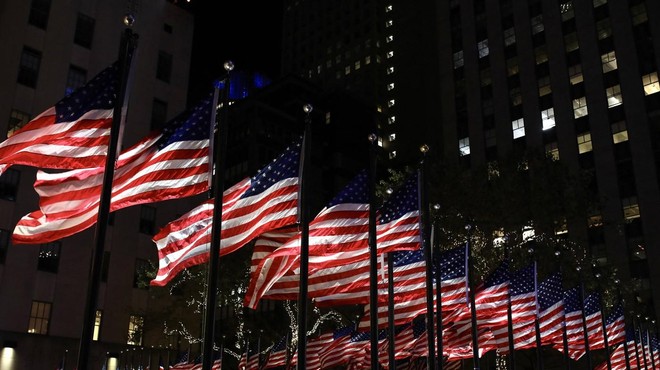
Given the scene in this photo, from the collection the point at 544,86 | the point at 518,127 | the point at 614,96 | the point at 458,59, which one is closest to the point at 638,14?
the point at 614,96

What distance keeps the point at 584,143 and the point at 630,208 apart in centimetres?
1021

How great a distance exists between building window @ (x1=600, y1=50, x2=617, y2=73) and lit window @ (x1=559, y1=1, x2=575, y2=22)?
7.60m

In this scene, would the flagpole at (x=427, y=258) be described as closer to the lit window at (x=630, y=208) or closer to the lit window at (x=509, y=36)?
the lit window at (x=630, y=208)

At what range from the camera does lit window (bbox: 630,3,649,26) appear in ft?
264

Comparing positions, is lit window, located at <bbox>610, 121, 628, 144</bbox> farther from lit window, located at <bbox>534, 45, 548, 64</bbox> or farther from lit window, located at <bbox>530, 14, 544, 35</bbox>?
lit window, located at <bbox>530, 14, 544, 35</bbox>

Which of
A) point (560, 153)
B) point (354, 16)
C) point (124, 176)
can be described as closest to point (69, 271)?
point (124, 176)

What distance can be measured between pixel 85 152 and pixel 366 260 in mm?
9676

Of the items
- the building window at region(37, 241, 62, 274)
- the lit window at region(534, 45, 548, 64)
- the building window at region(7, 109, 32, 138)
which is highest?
the lit window at region(534, 45, 548, 64)

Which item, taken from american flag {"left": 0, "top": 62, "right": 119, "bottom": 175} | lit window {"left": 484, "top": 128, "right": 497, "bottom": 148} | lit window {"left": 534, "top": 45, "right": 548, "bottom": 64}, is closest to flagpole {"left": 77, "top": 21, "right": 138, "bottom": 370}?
american flag {"left": 0, "top": 62, "right": 119, "bottom": 175}

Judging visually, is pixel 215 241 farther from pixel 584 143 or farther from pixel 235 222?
pixel 584 143

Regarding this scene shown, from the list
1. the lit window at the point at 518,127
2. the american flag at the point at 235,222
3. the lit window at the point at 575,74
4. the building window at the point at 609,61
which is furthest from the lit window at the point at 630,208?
the american flag at the point at 235,222

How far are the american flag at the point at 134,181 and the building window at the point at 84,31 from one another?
124 feet

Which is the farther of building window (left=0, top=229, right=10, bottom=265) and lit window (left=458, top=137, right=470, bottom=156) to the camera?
lit window (left=458, top=137, right=470, bottom=156)

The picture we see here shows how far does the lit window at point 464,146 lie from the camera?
299 feet
